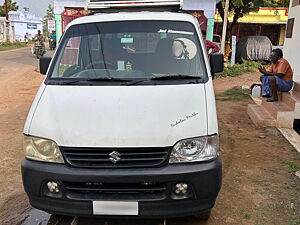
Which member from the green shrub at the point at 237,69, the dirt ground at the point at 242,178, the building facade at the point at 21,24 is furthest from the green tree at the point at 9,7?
the dirt ground at the point at 242,178

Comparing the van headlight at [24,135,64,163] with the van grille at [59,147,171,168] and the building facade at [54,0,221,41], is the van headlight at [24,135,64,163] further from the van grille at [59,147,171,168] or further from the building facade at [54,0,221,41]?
the building facade at [54,0,221,41]

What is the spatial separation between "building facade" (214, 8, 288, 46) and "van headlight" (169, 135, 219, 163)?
86.3ft

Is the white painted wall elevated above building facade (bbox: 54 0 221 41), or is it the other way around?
building facade (bbox: 54 0 221 41)

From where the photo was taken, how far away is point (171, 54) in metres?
3.42

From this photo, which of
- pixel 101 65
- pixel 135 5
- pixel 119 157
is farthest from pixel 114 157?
pixel 135 5

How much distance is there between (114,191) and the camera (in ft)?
8.12

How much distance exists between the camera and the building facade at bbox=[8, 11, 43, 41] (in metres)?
44.6

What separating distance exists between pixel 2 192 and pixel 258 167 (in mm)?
3336

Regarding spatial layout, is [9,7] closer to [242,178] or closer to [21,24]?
[21,24]

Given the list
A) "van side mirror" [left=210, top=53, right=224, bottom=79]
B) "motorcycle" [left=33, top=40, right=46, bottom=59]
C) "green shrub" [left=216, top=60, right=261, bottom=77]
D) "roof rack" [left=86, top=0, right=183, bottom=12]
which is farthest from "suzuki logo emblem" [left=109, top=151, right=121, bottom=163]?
"motorcycle" [left=33, top=40, right=46, bottom=59]

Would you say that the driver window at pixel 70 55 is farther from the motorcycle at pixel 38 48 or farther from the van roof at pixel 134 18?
the motorcycle at pixel 38 48

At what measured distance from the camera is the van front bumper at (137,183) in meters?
2.41

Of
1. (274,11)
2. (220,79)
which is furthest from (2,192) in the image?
(274,11)

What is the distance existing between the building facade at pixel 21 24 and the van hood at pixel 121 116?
4499 cm
